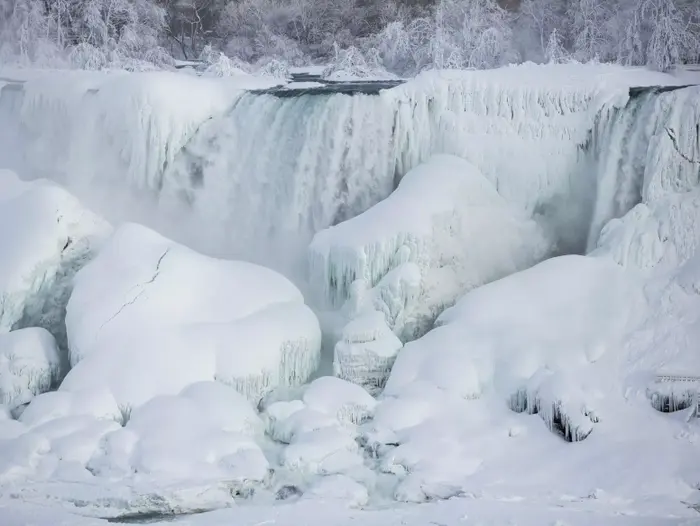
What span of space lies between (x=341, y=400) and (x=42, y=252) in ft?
10.4

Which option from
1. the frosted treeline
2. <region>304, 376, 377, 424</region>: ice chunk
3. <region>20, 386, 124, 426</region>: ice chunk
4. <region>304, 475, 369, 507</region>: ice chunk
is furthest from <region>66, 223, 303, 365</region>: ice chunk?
the frosted treeline

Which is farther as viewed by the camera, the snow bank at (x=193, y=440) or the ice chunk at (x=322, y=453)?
the ice chunk at (x=322, y=453)

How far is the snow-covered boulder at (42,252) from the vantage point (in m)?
6.99

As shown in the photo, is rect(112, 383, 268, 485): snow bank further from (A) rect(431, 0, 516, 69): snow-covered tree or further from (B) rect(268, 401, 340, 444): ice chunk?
(A) rect(431, 0, 516, 69): snow-covered tree

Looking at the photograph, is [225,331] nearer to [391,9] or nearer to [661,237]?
[661,237]

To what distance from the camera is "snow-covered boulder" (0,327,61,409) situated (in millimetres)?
6359

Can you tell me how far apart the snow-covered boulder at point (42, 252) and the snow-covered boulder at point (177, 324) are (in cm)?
38

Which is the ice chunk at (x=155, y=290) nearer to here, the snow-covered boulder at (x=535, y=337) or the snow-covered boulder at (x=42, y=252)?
the snow-covered boulder at (x=42, y=252)

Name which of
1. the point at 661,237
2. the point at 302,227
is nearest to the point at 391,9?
the point at 302,227

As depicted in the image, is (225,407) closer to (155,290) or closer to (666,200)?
(155,290)

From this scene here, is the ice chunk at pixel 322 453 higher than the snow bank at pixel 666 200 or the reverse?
the reverse

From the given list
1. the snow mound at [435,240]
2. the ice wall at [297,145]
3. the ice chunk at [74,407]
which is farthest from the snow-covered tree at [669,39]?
the ice chunk at [74,407]

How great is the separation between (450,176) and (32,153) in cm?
559

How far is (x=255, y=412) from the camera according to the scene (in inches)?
237
